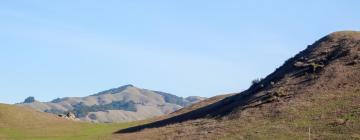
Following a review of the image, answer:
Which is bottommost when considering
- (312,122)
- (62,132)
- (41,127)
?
(312,122)

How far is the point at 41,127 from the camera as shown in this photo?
96000 mm

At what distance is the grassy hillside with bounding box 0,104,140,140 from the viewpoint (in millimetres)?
85688

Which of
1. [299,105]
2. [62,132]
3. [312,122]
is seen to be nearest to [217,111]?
[299,105]

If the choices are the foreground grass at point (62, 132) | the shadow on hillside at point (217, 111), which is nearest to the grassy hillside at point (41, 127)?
the foreground grass at point (62, 132)

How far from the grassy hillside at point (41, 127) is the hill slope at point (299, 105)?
699cm

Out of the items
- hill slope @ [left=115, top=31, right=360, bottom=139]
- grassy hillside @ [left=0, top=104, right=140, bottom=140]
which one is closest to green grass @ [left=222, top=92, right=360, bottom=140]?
hill slope @ [left=115, top=31, right=360, bottom=139]

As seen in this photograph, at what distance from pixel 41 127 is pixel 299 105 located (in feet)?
154

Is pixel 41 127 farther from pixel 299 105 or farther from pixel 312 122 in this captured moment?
pixel 312 122

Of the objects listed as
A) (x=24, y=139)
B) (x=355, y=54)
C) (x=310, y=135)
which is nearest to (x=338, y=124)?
(x=310, y=135)

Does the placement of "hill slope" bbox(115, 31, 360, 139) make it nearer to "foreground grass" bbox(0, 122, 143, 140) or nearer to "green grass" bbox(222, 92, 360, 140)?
"green grass" bbox(222, 92, 360, 140)

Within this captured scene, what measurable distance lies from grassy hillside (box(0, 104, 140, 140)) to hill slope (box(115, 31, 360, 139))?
6992mm

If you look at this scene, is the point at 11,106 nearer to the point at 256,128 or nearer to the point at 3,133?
the point at 3,133

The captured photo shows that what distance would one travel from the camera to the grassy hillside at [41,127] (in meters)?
85.7

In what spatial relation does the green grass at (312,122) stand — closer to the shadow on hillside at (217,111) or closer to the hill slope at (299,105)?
the hill slope at (299,105)
